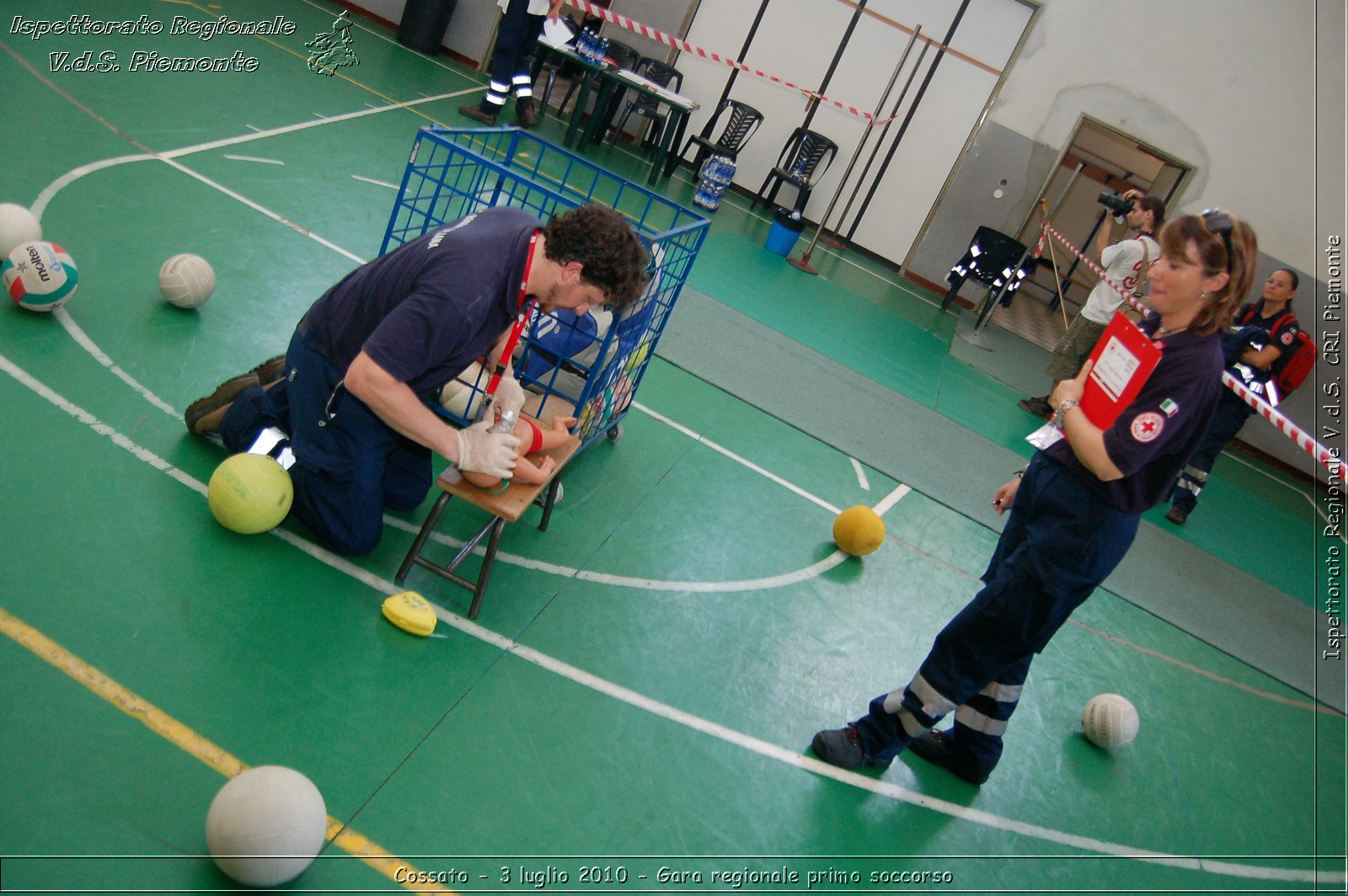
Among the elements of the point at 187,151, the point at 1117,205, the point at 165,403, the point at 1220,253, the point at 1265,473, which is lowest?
the point at 165,403

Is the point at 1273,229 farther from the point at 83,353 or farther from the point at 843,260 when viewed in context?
the point at 83,353

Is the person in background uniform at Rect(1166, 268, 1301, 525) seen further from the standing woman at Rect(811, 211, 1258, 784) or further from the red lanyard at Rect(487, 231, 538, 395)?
the red lanyard at Rect(487, 231, 538, 395)

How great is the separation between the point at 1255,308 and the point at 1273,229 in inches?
158

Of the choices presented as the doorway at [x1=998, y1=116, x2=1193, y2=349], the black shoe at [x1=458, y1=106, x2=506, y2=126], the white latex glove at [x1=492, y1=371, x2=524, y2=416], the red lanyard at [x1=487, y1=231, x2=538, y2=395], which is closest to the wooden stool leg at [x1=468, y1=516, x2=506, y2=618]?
the white latex glove at [x1=492, y1=371, x2=524, y2=416]

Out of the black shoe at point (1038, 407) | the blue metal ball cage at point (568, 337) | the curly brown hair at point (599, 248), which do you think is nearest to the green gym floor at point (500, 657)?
the blue metal ball cage at point (568, 337)

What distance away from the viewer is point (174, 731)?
2.83 m

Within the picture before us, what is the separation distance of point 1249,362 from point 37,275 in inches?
380

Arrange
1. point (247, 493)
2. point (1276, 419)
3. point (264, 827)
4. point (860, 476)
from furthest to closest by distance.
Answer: point (1276, 419)
point (860, 476)
point (247, 493)
point (264, 827)

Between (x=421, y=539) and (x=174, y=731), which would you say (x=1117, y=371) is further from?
(x=174, y=731)

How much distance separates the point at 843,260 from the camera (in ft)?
41.8

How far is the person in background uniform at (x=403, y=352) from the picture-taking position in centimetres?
327

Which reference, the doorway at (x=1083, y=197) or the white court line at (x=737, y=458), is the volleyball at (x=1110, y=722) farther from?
the doorway at (x=1083, y=197)

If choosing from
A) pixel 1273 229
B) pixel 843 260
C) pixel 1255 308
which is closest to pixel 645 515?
pixel 1255 308

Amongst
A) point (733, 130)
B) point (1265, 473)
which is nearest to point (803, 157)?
point (733, 130)
